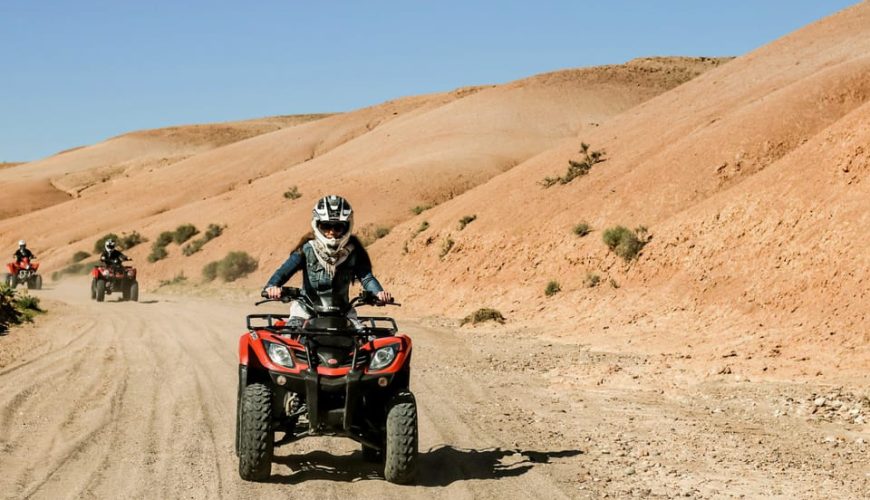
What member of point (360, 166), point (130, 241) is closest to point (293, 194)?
point (130, 241)

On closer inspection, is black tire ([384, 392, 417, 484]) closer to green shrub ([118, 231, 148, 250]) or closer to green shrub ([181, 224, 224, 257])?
green shrub ([181, 224, 224, 257])

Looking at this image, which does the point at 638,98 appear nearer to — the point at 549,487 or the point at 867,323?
the point at 867,323

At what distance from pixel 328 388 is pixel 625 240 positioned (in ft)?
62.6

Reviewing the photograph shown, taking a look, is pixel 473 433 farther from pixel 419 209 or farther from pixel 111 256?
pixel 419 209

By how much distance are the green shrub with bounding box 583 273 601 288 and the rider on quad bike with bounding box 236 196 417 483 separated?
17554mm

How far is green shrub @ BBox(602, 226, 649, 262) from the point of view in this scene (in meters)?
25.3

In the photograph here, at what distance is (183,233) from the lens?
55031 mm

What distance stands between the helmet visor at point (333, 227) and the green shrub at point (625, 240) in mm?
18024

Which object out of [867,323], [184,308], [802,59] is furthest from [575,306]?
[802,59]

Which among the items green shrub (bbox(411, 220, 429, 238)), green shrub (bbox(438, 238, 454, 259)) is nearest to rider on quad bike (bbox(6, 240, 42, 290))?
green shrub (bbox(411, 220, 429, 238))

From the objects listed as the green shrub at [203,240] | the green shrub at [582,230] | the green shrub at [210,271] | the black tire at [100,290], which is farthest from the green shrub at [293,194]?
the green shrub at [582,230]

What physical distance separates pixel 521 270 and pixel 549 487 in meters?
21.7

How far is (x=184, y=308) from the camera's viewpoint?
28344mm

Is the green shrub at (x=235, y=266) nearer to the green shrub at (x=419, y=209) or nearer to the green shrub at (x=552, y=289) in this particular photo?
the green shrub at (x=419, y=209)
